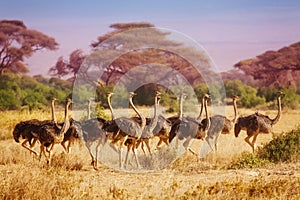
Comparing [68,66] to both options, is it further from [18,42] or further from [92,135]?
[92,135]

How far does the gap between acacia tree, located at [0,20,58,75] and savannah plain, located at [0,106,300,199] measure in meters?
24.8

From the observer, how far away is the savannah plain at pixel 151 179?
267 inches

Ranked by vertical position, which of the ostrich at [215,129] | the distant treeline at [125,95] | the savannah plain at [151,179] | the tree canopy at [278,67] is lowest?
the savannah plain at [151,179]

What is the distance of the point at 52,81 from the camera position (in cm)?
4234

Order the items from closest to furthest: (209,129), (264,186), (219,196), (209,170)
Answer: (219,196) → (264,186) → (209,170) → (209,129)

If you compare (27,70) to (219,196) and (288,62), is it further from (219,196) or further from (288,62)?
(219,196)

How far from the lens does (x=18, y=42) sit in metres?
37.6

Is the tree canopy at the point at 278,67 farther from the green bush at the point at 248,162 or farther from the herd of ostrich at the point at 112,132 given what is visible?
the green bush at the point at 248,162

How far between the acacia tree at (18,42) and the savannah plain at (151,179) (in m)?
24.8

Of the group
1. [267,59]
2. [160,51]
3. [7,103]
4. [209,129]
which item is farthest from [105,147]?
[267,59]

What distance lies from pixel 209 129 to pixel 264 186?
4.82 metres

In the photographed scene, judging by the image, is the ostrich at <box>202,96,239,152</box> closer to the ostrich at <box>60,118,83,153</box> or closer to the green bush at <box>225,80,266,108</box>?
the ostrich at <box>60,118,83,153</box>

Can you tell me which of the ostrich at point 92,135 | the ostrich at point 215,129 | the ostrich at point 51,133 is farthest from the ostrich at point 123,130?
the ostrich at point 215,129

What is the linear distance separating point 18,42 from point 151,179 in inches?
1188
